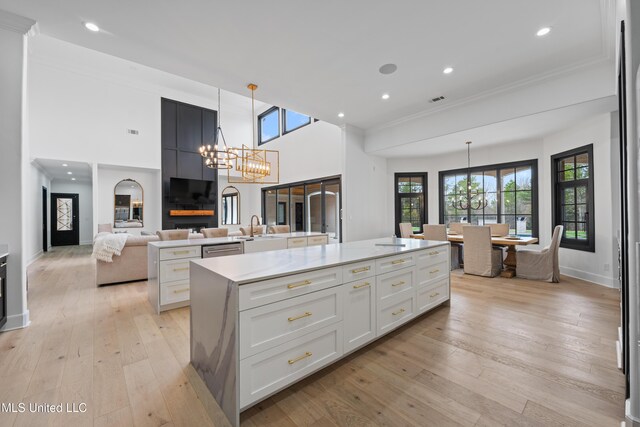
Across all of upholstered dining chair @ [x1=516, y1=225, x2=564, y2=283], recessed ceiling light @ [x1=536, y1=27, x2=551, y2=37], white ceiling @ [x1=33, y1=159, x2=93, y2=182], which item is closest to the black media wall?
white ceiling @ [x1=33, y1=159, x2=93, y2=182]

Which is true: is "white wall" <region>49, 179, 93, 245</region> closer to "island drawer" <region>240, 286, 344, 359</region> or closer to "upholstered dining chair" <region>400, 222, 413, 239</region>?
"upholstered dining chair" <region>400, 222, 413, 239</region>

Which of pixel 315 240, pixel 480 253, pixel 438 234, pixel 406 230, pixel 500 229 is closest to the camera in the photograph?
pixel 480 253

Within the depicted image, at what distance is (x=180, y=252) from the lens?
3334 mm

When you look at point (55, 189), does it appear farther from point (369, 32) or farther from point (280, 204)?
point (369, 32)

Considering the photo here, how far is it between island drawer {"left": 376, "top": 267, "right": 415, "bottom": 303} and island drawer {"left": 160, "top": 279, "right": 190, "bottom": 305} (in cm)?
247

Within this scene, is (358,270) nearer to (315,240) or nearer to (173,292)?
(173,292)

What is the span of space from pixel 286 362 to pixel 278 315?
32 cm

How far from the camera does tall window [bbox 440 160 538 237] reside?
230 inches

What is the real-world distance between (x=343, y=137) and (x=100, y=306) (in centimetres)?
536

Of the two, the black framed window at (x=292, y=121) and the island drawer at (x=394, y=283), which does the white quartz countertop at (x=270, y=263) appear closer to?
the island drawer at (x=394, y=283)

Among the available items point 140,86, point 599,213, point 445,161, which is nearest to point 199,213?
point 140,86

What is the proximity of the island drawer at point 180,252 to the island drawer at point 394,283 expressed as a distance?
2.44 metres

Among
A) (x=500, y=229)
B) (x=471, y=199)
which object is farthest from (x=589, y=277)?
(x=471, y=199)

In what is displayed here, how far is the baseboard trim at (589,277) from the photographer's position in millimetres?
4146
